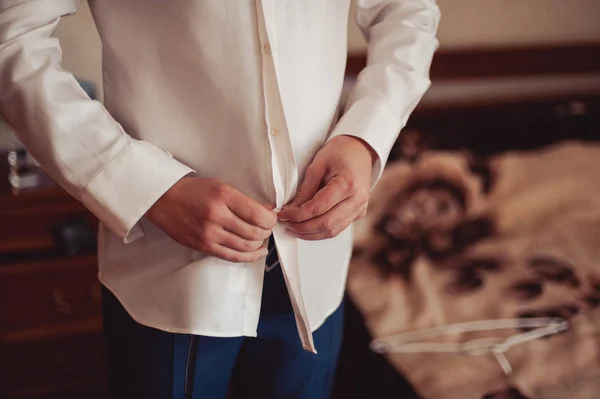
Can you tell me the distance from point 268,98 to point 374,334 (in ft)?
2.39

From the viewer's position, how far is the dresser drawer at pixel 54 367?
1.32 m

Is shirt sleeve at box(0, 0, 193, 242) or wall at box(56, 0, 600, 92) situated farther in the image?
wall at box(56, 0, 600, 92)

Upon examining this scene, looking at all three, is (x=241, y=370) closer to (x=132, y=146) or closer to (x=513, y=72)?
(x=132, y=146)

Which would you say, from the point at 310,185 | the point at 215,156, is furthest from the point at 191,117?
the point at 310,185

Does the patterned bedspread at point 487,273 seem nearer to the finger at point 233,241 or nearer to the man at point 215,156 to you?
the man at point 215,156

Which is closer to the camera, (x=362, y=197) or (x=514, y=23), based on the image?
(x=362, y=197)

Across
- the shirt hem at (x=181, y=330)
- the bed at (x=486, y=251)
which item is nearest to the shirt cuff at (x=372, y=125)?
the shirt hem at (x=181, y=330)

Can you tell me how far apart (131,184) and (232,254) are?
0.41 feet

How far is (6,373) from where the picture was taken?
1.33 metres

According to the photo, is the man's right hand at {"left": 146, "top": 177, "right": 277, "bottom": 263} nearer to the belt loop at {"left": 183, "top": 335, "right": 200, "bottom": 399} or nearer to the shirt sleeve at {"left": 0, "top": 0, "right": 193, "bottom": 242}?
the shirt sleeve at {"left": 0, "top": 0, "right": 193, "bottom": 242}

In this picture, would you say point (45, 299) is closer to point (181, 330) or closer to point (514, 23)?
point (181, 330)

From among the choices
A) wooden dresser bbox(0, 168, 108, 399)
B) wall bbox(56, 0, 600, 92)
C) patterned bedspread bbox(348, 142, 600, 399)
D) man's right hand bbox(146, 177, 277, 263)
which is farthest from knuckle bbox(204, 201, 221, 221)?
wall bbox(56, 0, 600, 92)

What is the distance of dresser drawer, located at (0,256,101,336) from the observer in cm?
126

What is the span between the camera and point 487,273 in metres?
1.36
